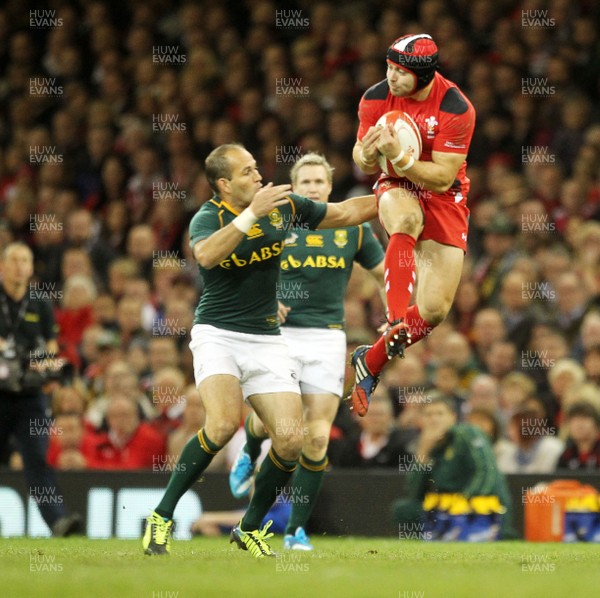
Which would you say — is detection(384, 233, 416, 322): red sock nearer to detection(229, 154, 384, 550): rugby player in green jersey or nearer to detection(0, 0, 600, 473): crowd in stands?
detection(229, 154, 384, 550): rugby player in green jersey

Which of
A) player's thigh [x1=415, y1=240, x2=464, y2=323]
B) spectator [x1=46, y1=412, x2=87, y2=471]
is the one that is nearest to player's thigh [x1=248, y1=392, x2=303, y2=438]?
player's thigh [x1=415, y1=240, x2=464, y2=323]

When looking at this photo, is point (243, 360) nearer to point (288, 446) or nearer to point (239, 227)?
point (288, 446)

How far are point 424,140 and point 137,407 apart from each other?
4.98m

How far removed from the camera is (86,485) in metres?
11.5

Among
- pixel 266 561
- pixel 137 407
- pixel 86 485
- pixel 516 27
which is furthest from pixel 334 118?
pixel 266 561

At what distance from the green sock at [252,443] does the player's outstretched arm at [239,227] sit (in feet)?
6.81

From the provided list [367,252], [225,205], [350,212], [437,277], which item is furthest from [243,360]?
[367,252]

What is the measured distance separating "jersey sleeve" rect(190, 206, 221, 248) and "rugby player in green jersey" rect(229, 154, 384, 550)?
4.53ft

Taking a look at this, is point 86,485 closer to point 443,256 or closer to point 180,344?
point 180,344

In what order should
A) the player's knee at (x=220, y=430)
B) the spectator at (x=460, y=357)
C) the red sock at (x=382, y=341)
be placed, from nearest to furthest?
the player's knee at (x=220, y=430) → the red sock at (x=382, y=341) → the spectator at (x=460, y=357)

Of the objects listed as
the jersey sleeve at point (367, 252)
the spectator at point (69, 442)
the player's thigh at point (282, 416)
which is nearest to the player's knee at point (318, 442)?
the player's thigh at point (282, 416)

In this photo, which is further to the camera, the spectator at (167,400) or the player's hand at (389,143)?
the spectator at (167,400)

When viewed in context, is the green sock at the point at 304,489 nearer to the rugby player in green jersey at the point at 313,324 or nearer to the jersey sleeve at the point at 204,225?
the rugby player in green jersey at the point at 313,324

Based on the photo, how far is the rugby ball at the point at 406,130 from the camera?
27.2ft
